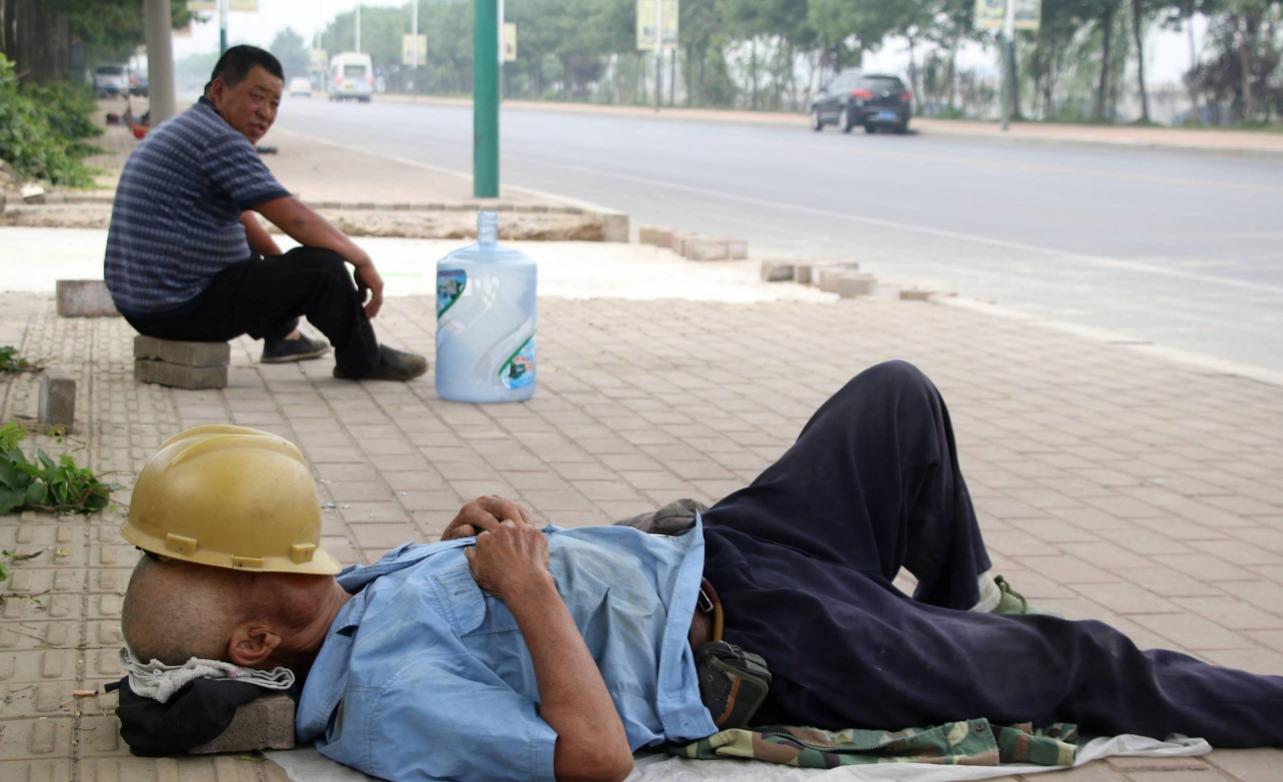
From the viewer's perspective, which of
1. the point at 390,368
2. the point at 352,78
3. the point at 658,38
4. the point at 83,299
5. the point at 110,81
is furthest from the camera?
the point at 352,78

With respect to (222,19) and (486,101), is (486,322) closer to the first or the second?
(486,101)

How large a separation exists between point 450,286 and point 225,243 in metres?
0.93

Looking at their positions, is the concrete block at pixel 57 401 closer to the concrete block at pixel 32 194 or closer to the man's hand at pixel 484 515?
the man's hand at pixel 484 515

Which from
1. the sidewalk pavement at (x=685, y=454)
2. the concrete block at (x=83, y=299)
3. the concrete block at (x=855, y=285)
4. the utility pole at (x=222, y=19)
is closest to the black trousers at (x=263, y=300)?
the sidewalk pavement at (x=685, y=454)

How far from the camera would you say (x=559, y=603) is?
2539 millimetres

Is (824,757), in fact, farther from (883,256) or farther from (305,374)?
(883,256)

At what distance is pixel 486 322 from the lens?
6.14 metres

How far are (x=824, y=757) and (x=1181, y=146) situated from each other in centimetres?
3111

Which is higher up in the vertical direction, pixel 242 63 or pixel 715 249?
pixel 242 63

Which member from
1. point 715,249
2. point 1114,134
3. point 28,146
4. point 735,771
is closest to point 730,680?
point 735,771

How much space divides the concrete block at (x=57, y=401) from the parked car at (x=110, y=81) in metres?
64.0

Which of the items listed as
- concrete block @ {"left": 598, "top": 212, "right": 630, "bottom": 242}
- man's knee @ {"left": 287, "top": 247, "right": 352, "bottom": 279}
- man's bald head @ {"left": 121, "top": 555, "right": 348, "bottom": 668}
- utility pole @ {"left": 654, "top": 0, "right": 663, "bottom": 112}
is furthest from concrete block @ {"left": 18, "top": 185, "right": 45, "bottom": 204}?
utility pole @ {"left": 654, "top": 0, "right": 663, "bottom": 112}

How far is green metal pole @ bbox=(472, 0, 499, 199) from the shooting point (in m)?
14.8

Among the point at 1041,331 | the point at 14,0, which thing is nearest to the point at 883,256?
the point at 1041,331
